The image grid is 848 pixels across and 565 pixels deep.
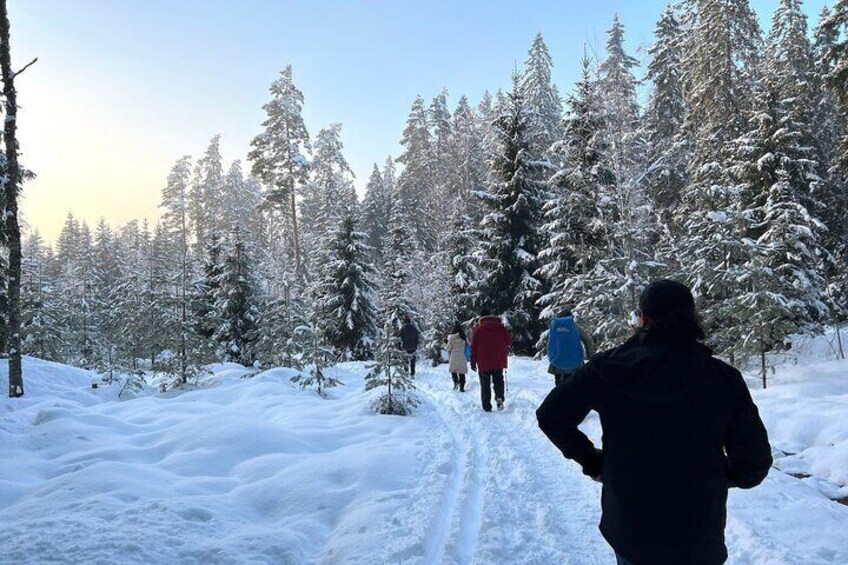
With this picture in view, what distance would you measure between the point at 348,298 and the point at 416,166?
27531 mm

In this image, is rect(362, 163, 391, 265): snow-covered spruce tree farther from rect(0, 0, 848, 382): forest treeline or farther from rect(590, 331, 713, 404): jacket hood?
rect(590, 331, 713, 404): jacket hood

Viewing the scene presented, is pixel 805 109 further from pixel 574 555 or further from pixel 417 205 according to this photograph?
pixel 417 205

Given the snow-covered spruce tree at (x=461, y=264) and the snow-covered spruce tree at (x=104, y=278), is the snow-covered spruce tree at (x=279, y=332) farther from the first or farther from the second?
the snow-covered spruce tree at (x=104, y=278)

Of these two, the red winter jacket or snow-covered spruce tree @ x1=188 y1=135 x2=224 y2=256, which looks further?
snow-covered spruce tree @ x1=188 y1=135 x2=224 y2=256

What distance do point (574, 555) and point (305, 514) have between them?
8.37ft

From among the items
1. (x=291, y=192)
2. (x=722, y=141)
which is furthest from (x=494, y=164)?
(x=291, y=192)

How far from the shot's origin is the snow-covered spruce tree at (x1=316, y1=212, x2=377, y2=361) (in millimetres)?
26031

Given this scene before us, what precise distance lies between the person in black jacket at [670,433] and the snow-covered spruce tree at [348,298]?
23900 mm

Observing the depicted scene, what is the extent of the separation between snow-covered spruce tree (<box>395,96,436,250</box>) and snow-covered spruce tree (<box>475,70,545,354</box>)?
27.9m

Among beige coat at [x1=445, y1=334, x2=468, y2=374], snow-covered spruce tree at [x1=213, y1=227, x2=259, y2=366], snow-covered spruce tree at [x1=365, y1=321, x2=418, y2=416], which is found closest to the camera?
snow-covered spruce tree at [x1=365, y1=321, x2=418, y2=416]

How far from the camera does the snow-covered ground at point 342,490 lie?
434cm

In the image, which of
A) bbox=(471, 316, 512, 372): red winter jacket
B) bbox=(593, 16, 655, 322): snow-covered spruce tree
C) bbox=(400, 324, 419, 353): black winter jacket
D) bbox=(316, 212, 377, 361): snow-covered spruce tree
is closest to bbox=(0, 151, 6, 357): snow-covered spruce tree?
bbox=(400, 324, 419, 353): black winter jacket

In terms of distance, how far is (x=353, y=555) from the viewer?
438 centimetres

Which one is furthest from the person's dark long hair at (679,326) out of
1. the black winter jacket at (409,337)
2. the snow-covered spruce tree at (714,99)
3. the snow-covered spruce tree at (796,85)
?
the snow-covered spruce tree at (796,85)
